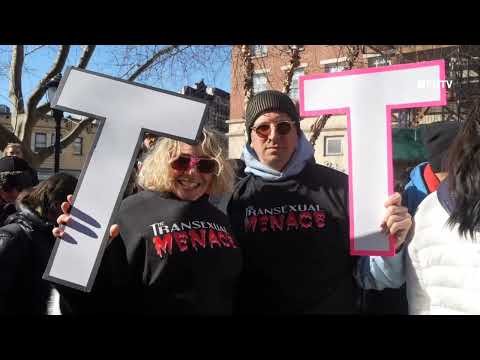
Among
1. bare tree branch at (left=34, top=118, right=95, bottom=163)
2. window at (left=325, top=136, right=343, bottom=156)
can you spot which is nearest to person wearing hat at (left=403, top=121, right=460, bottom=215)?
window at (left=325, top=136, right=343, bottom=156)

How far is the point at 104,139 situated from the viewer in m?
1.77

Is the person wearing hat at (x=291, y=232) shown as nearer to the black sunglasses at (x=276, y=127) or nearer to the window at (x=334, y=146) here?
the black sunglasses at (x=276, y=127)

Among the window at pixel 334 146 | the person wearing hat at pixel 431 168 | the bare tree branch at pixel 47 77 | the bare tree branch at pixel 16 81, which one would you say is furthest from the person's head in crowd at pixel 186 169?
the bare tree branch at pixel 47 77

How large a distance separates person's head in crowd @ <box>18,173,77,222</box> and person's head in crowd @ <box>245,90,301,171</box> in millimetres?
919

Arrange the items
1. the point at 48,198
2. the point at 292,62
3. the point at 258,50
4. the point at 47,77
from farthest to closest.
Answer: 1. the point at 47,77
2. the point at 258,50
3. the point at 292,62
4. the point at 48,198

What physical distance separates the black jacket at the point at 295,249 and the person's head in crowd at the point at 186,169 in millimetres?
198

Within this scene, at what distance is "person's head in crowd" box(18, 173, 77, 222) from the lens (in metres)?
2.06

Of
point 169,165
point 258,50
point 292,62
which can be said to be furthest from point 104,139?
point 258,50

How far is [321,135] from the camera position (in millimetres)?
4234

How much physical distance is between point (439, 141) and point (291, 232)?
763mm

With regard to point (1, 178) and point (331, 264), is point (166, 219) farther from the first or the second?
point (1, 178)

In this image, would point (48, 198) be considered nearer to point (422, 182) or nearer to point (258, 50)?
point (422, 182)

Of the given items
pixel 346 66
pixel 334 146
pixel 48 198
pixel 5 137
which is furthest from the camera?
pixel 5 137

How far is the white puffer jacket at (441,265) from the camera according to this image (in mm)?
1603
